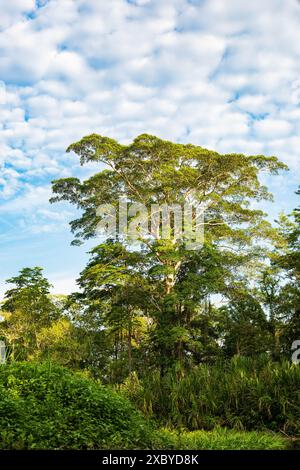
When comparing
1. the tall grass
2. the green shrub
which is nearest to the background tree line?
the tall grass

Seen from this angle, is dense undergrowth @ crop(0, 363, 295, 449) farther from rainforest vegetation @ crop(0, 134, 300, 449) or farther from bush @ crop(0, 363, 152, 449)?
rainforest vegetation @ crop(0, 134, 300, 449)

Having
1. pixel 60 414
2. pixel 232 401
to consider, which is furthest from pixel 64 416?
pixel 232 401

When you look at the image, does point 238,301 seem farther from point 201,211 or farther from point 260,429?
point 260,429

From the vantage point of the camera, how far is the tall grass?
805 centimetres

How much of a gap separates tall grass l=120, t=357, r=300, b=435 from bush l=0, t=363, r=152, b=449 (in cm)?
310

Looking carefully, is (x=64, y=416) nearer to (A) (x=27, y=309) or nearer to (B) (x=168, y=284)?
(B) (x=168, y=284)

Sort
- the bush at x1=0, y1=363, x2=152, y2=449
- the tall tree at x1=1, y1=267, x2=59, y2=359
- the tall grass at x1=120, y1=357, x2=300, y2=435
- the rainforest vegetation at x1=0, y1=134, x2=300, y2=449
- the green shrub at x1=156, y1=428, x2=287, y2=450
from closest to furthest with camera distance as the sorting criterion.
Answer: the bush at x1=0, y1=363, x2=152, y2=449
the green shrub at x1=156, y1=428, x2=287, y2=450
the tall grass at x1=120, y1=357, x2=300, y2=435
the rainforest vegetation at x1=0, y1=134, x2=300, y2=449
the tall tree at x1=1, y1=267, x2=59, y2=359

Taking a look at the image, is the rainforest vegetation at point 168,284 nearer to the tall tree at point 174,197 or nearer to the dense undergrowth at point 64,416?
the tall tree at point 174,197

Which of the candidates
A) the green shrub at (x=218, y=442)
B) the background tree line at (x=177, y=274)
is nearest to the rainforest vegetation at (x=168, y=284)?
the background tree line at (x=177, y=274)

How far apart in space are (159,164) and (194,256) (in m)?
3.58

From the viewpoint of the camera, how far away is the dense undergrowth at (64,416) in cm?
425

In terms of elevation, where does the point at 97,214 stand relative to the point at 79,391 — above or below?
above
